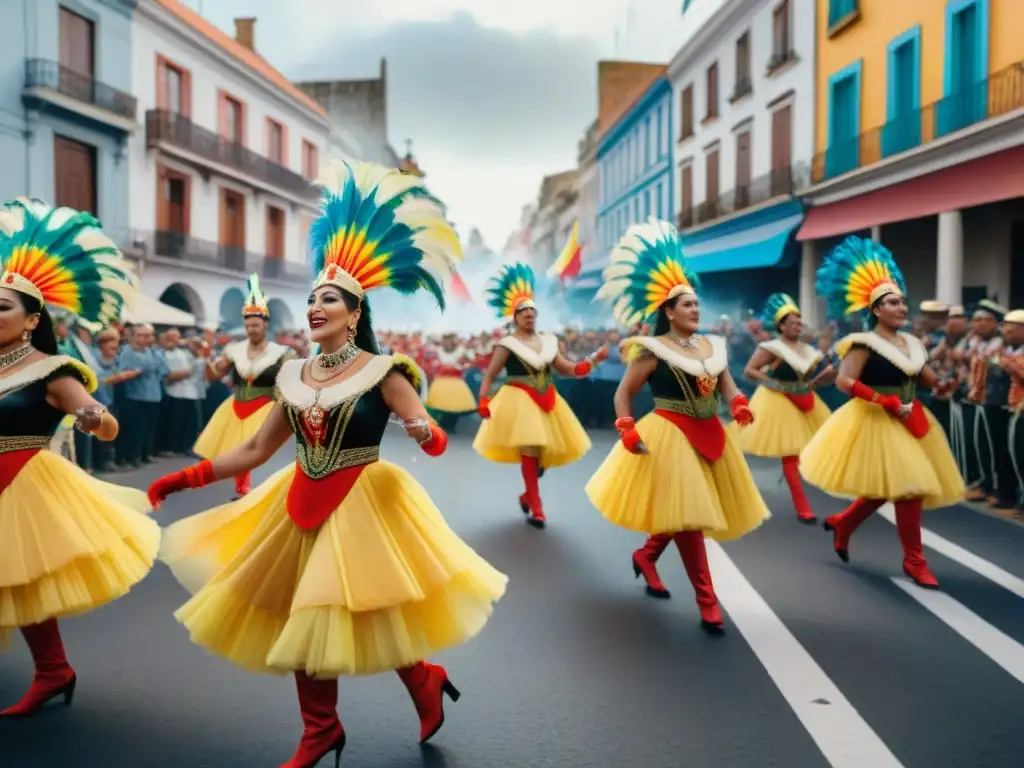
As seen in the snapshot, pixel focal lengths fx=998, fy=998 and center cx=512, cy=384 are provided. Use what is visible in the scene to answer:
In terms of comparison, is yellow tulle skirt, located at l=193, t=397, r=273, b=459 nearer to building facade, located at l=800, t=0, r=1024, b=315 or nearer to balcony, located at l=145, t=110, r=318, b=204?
building facade, located at l=800, t=0, r=1024, b=315

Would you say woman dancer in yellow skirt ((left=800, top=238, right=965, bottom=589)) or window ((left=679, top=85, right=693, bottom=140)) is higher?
window ((left=679, top=85, right=693, bottom=140))

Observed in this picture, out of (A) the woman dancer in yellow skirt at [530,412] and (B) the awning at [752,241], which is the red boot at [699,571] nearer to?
(A) the woman dancer in yellow skirt at [530,412]

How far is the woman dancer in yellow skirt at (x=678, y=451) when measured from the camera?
5875 millimetres

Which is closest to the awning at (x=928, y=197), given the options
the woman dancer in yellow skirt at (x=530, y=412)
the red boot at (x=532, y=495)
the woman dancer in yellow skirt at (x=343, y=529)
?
the woman dancer in yellow skirt at (x=530, y=412)

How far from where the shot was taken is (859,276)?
304 inches

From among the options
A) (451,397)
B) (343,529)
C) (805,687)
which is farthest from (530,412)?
(451,397)

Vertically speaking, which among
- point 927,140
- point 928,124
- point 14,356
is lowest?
point 14,356

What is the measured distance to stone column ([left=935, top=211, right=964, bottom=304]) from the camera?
17.2 meters

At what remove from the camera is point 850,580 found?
6875mm

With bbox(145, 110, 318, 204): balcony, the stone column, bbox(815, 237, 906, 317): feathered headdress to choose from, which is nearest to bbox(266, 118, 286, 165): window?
bbox(145, 110, 318, 204): balcony

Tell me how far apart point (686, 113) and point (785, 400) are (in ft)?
84.5

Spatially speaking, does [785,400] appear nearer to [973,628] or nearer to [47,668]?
[973,628]

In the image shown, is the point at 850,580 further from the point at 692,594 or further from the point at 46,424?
the point at 46,424

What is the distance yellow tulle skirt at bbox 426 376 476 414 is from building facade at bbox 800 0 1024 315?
8670 mm
